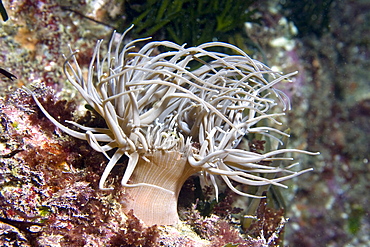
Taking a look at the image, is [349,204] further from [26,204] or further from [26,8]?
[26,8]

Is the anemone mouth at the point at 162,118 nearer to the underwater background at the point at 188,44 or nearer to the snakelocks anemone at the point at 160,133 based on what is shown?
the snakelocks anemone at the point at 160,133

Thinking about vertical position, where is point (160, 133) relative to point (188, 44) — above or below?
below

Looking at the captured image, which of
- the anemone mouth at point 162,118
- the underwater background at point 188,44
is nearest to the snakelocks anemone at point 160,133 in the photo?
the anemone mouth at point 162,118

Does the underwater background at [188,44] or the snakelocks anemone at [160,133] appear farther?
the snakelocks anemone at [160,133]

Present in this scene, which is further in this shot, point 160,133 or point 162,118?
point 162,118

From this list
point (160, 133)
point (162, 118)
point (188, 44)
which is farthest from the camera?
point (188, 44)

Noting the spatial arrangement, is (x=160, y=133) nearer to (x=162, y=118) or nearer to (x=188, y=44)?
(x=162, y=118)

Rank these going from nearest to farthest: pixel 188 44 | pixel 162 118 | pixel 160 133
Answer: pixel 160 133, pixel 162 118, pixel 188 44

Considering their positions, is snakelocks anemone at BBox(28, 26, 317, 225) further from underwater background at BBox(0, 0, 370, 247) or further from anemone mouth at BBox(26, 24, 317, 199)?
underwater background at BBox(0, 0, 370, 247)

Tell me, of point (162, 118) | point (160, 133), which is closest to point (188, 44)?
point (162, 118)
